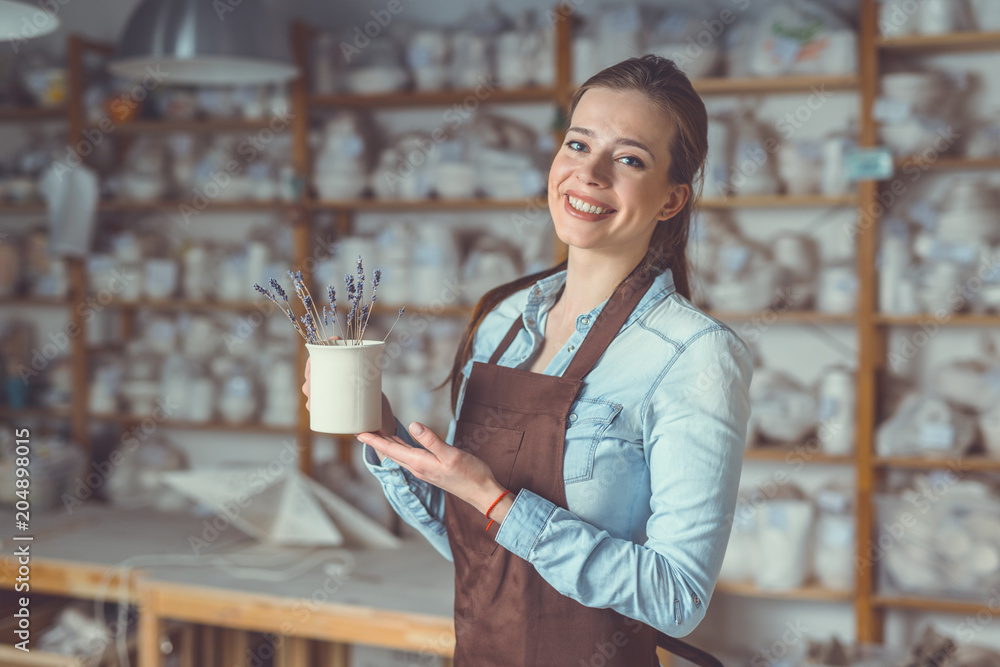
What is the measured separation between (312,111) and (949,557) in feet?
9.31

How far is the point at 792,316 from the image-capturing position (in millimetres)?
3018

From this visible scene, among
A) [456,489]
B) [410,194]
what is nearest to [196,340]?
[410,194]

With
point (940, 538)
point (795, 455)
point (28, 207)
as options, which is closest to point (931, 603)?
point (940, 538)

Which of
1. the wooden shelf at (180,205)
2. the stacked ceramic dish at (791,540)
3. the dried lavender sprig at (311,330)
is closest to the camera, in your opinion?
the dried lavender sprig at (311,330)

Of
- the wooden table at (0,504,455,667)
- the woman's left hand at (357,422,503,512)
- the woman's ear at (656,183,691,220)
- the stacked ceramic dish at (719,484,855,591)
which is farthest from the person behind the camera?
the stacked ceramic dish at (719,484,855,591)

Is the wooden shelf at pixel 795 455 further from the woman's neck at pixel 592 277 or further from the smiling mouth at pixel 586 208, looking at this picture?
the smiling mouth at pixel 586 208

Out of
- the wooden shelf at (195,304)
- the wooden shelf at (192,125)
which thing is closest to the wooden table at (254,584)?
the wooden shelf at (195,304)

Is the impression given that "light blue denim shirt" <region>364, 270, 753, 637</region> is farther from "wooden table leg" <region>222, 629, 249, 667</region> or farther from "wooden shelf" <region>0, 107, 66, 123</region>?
"wooden shelf" <region>0, 107, 66, 123</region>

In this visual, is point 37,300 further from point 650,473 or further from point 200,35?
point 650,473

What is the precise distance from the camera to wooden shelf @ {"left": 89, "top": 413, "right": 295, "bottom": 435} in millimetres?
3545

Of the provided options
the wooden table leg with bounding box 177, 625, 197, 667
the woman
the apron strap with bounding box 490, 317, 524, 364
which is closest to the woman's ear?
the woman

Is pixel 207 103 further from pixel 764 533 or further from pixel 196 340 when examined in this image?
pixel 764 533

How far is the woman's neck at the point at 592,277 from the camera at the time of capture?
130cm

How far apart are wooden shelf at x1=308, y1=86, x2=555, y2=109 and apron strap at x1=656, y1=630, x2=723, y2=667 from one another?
2.26 m
